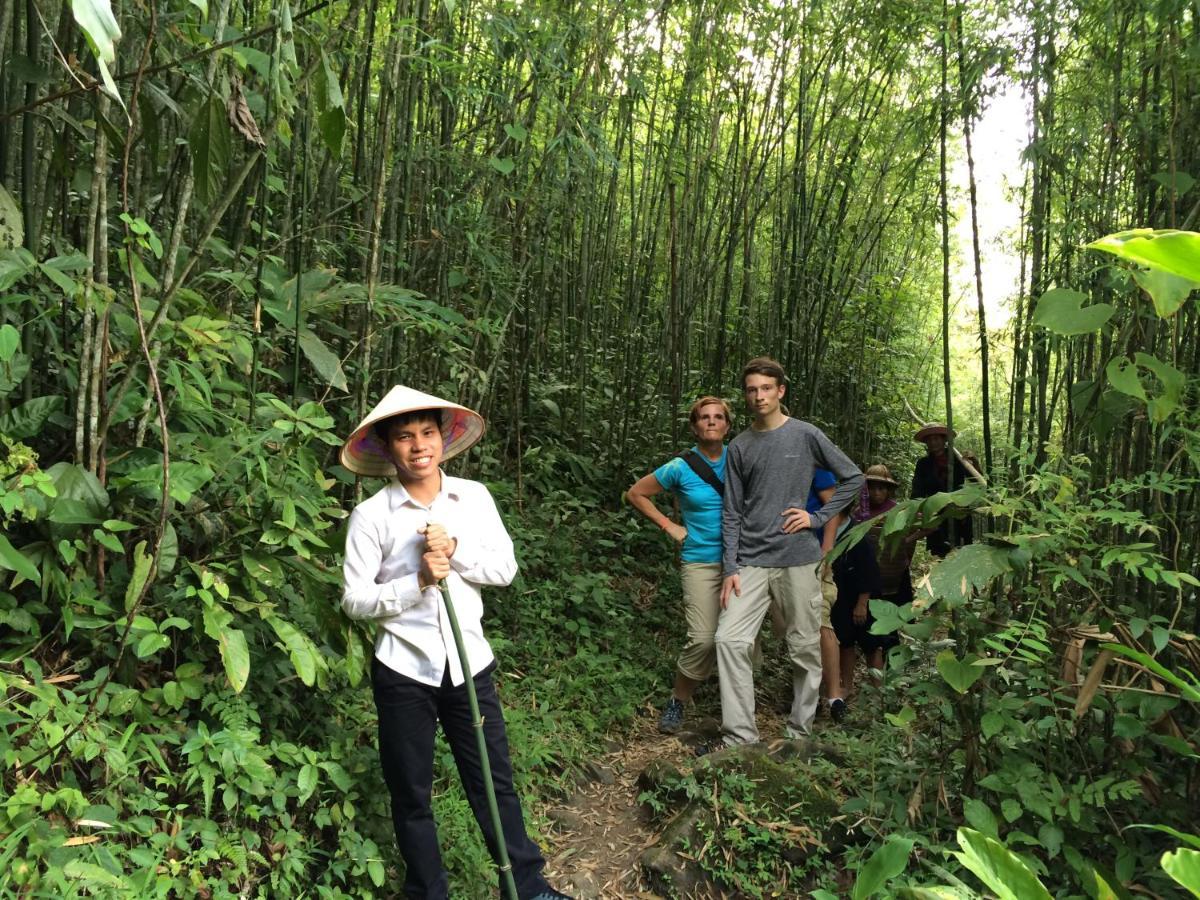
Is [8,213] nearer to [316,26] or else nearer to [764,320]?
[316,26]

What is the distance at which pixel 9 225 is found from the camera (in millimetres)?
1699

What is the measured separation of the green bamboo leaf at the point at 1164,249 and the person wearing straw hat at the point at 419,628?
148 cm

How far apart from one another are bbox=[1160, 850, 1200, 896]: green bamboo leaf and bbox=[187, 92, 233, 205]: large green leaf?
1991 millimetres

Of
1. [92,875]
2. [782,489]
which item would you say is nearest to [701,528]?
[782,489]

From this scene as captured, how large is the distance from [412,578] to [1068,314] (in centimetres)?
164

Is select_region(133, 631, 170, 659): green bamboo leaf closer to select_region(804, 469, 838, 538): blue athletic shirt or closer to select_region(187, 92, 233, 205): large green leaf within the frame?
select_region(187, 92, 233, 205): large green leaf

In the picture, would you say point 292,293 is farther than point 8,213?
Yes

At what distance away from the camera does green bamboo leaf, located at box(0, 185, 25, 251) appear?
1.69 metres

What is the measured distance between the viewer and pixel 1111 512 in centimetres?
197

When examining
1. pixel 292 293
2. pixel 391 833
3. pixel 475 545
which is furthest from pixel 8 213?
pixel 391 833

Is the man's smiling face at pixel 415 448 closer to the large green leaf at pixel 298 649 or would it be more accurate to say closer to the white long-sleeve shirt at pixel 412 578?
the white long-sleeve shirt at pixel 412 578

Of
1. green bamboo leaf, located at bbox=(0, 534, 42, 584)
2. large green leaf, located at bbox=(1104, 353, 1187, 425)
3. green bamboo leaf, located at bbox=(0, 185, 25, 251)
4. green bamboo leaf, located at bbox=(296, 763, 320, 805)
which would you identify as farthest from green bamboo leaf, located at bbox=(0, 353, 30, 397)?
large green leaf, located at bbox=(1104, 353, 1187, 425)

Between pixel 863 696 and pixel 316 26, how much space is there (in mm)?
3046

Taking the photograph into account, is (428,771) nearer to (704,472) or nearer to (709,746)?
(709,746)
